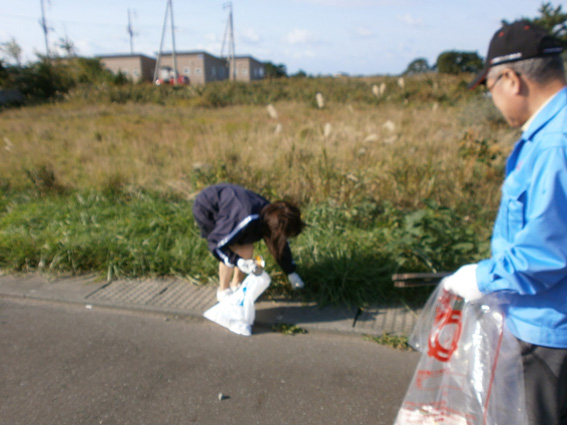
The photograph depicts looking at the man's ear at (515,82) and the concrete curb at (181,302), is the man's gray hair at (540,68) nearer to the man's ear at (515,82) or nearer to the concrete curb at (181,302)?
the man's ear at (515,82)

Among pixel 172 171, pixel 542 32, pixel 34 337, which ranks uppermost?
pixel 542 32

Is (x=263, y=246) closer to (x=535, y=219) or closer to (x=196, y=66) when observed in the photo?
(x=535, y=219)

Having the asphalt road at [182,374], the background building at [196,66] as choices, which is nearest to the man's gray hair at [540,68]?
the asphalt road at [182,374]

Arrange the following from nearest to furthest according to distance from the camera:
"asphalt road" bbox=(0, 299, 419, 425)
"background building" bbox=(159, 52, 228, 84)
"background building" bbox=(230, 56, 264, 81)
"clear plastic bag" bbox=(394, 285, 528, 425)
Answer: "clear plastic bag" bbox=(394, 285, 528, 425) → "asphalt road" bbox=(0, 299, 419, 425) → "background building" bbox=(159, 52, 228, 84) → "background building" bbox=(230, 56, 264, 81)

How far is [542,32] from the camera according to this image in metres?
1.51

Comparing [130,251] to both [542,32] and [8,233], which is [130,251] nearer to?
[8,233]

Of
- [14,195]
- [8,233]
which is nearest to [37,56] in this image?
[14,195]

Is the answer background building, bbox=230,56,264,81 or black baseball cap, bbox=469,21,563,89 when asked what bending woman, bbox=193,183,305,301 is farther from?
background building, bbox=230,56,264,81

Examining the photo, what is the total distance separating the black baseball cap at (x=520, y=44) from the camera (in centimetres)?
149

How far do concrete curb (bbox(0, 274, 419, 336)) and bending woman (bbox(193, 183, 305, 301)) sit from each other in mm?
315

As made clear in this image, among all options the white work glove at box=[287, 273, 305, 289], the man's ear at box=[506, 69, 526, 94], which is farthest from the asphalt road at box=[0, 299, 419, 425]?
the man's ear at box=[506, 69, 526, 94]

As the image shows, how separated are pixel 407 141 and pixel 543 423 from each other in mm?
6069

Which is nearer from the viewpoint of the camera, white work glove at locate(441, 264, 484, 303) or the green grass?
white work glove at locate(441, 264, 484, 303)

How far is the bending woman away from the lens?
3.33 metres
